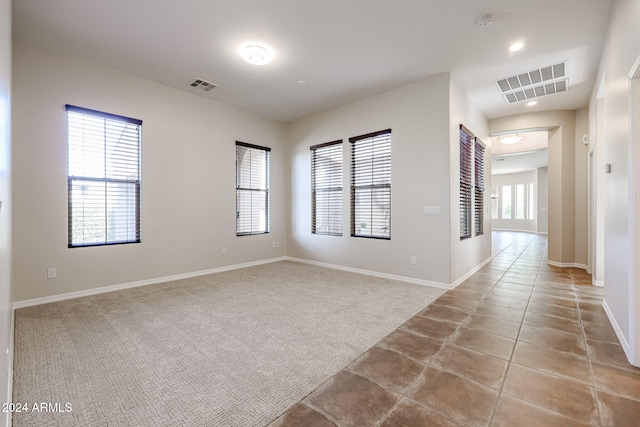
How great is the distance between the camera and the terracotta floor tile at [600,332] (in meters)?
2.44

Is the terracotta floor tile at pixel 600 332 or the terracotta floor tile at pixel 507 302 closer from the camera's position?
the terracotta floor tile at pixel 600 332

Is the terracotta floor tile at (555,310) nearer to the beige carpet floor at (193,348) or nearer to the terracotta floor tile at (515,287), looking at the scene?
the terracotta floor tile at (515,287)

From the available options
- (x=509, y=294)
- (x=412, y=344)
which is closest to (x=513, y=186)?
(x=509, y=294)

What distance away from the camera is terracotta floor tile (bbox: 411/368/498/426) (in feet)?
5.08

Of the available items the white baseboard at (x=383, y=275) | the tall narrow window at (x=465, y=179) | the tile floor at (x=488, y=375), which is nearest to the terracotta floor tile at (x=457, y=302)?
the tile floor at (x=488, y=375)

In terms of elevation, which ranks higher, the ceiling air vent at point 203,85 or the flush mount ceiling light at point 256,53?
the ceiling air vent at point 203,85

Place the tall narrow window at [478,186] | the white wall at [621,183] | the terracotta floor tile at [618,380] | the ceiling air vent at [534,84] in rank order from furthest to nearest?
the tall narrow window at [478,186] → the ceiling air vent at [534,84] → the white wall at [621,183] → the terracotta floor tile at [618,380]

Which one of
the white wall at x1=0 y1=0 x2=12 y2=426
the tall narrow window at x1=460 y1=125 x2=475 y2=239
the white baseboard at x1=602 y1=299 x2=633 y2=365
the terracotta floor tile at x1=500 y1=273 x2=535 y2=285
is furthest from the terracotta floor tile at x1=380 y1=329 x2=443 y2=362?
the terracotta floor tile at x1=500 y1=273 x2=535 y2=285

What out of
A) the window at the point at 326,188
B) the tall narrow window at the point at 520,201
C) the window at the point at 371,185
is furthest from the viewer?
the tall narrow window at the point at 520,201

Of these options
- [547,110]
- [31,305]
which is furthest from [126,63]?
[547,110]

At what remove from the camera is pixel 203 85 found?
14.3ft

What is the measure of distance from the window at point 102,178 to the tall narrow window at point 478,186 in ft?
18.9

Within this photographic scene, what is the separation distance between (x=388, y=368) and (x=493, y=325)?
142 centimetres

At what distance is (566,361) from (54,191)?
5.47 metres
